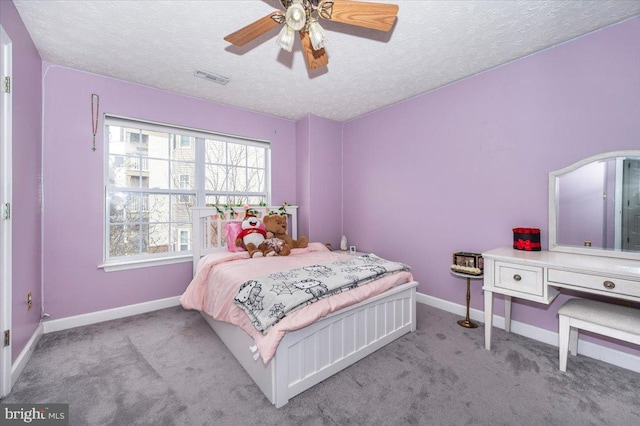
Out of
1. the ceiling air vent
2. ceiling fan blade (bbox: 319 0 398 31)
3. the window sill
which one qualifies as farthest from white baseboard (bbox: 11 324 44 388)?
ceiling fan blade (bbox: 319 0 398 31)

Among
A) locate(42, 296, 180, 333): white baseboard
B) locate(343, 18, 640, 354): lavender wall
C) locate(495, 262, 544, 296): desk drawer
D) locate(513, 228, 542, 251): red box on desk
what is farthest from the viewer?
locate(42, 296, 180, 333): white baseboard

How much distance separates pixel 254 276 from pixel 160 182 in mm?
1974

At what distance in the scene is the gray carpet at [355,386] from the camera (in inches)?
58.9

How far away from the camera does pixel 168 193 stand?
3.22m

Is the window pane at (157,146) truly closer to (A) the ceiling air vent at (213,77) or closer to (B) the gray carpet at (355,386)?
(A) the ceiling air vent at (213,77)

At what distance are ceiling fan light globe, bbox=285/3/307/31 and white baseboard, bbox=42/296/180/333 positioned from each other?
311 centimetres

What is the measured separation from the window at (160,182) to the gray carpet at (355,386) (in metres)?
1.11

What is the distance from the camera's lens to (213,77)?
2.75 meters

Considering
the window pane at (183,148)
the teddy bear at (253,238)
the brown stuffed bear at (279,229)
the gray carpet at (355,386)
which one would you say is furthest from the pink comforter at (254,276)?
the window pane at (183,148)

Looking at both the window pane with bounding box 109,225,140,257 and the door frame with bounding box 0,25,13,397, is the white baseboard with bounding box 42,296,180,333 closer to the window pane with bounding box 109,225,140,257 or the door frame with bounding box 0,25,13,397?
the window pane with bounding box 109,225,140,257

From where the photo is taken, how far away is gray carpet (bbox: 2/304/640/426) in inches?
58.9

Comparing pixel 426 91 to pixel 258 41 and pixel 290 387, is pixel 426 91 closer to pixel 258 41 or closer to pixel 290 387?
pixel 258 41

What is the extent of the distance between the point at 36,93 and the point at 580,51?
15.0ft

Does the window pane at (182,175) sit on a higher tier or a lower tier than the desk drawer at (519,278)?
higher
